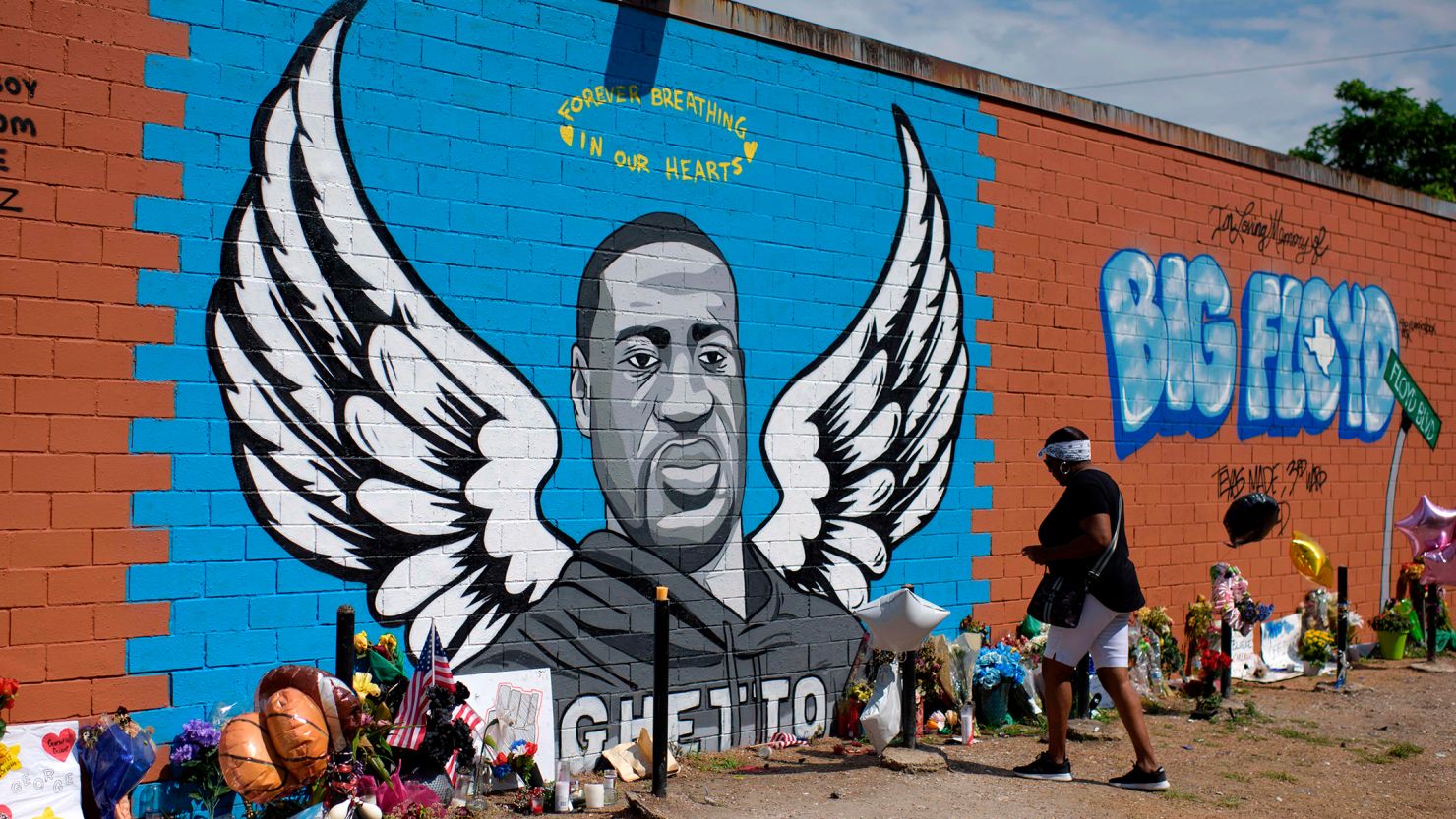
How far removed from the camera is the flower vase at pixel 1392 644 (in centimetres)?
1167

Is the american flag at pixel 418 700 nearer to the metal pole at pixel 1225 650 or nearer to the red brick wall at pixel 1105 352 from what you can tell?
the red brick wall at pixel 1105 352

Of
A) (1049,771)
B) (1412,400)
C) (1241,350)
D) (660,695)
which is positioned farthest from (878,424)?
(1412,400)

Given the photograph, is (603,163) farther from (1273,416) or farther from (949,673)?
(1273,416)

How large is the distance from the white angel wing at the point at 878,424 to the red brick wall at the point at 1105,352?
470mm

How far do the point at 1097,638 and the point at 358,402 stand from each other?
4.17 meters

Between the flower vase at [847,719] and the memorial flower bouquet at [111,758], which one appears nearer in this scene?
the memorial flower bouquet at [111,758]

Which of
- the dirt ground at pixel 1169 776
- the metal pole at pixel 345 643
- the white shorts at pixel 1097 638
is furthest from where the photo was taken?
the white shorts at pixel 1097 638

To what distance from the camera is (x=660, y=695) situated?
614cm

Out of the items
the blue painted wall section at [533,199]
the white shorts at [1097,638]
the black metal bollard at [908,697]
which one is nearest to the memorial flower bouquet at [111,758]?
the blue painted wall section at [533,199]

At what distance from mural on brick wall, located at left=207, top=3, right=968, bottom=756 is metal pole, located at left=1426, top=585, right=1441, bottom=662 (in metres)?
6.59

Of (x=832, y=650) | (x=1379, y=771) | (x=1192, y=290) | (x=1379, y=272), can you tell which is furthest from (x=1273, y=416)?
(x=832, y=650)

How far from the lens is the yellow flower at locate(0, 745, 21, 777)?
15.6 ft

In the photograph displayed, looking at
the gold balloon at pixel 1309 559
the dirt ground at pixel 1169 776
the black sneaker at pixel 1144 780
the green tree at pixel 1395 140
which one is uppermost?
the green tree at pixel 1395 140

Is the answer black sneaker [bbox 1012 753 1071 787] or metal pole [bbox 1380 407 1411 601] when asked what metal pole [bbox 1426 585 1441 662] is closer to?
metal pole [bbox 1380 407 1411 601]
